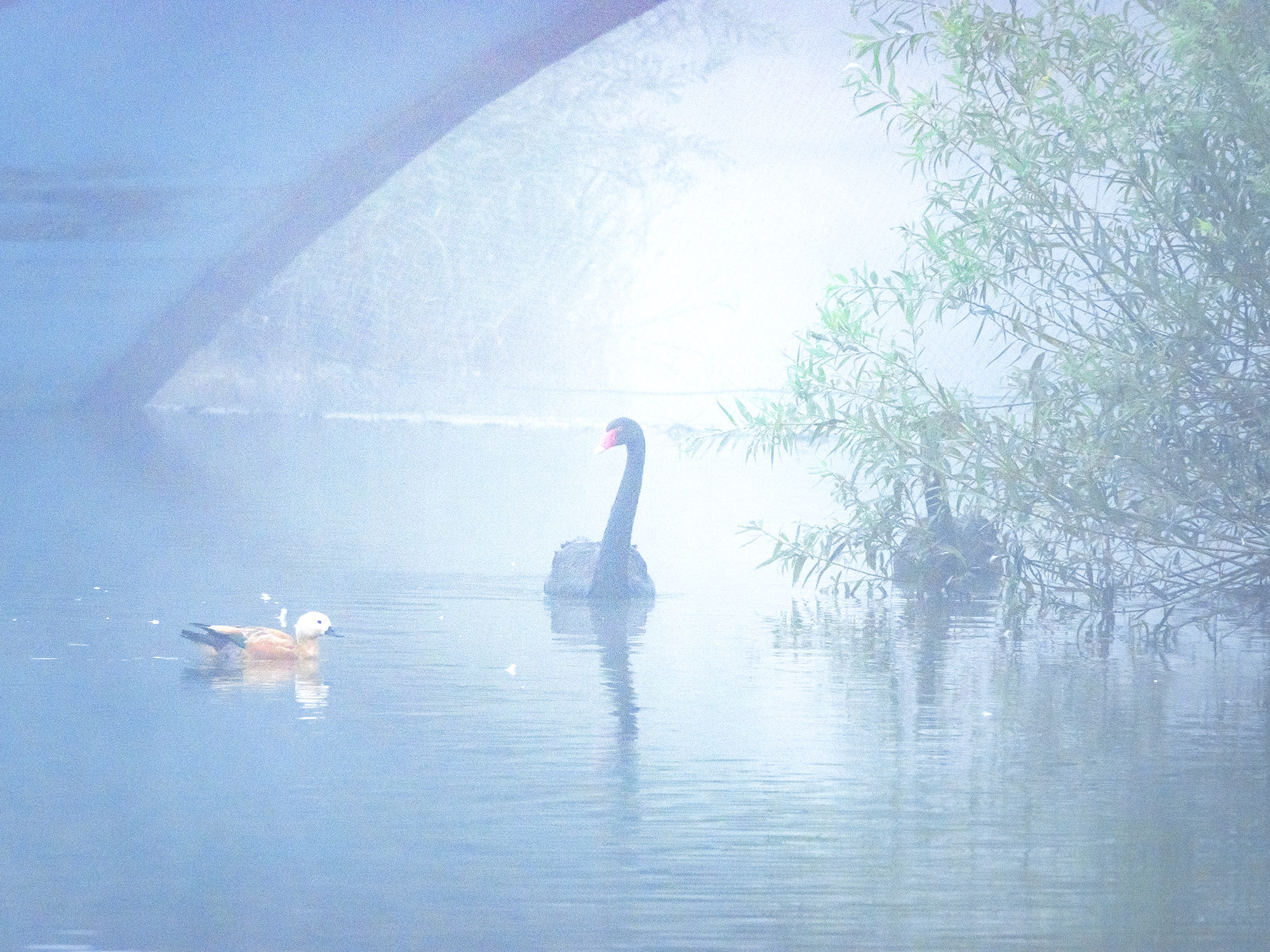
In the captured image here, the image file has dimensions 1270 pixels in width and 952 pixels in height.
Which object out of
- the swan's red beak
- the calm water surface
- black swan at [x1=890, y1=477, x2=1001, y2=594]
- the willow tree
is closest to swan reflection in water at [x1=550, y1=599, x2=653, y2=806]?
the calm water surface

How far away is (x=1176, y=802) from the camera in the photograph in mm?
5086

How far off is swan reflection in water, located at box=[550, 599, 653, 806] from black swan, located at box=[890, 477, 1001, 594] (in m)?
1.22

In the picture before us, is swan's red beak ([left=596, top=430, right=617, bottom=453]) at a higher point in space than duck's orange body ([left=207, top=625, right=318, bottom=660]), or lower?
higher

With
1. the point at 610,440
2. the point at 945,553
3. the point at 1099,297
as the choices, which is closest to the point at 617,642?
the point at 945,553

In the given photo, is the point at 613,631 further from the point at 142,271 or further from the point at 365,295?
the point at 365,295

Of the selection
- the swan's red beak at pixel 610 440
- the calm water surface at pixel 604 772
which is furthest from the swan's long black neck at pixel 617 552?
the swan's red beak at pixel 610 440

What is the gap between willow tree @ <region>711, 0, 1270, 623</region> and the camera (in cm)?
715

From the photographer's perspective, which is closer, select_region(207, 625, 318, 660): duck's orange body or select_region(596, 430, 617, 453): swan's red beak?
select_region(207, 625, 318, 660): duck's orange body

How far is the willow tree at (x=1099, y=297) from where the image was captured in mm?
7148

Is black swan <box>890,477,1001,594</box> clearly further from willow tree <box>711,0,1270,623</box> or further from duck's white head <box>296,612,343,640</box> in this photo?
duck's white head <box>296,612,343,640</box>

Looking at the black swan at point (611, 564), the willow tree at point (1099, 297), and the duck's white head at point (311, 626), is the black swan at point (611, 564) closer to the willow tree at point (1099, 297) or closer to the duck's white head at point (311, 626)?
the willow tree at point (1099, 297)

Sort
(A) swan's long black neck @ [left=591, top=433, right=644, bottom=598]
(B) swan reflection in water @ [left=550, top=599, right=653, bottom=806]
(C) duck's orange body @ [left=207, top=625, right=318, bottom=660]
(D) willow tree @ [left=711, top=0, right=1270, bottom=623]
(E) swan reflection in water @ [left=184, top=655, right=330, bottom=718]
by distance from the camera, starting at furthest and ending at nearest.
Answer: (A) swan's long black neck @ [left=591, top=433, right=644, bottom=598] < (D) willow tree @ [left=711, top=0, right=1270, bottom=623] < (C) duck's orange body @ [left=207, top=625, right=318, bottom=660] < (E) swan reflection in water @ [left=184, top=655, right=330, bottom=718] < (B) swan reflection in water @ [left=550, top=599, right=653, bottom=806]

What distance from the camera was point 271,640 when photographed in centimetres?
688

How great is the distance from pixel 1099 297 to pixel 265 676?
12.3ft
